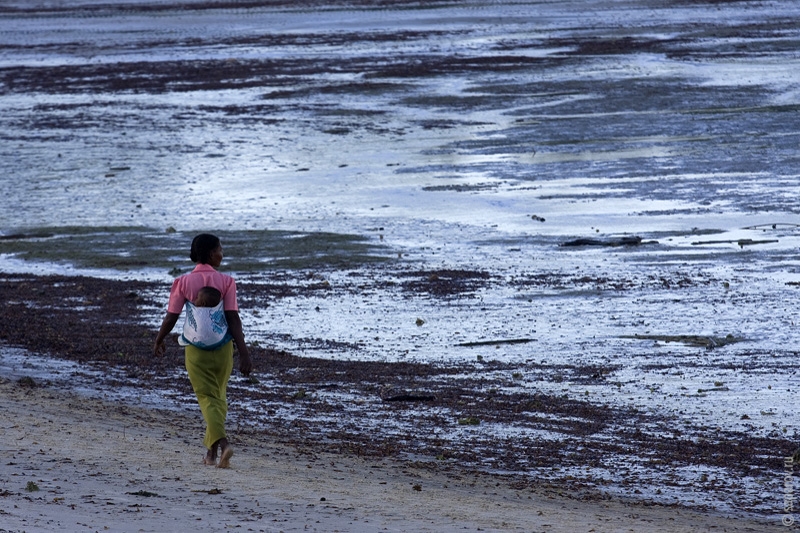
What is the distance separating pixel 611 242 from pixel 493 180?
17.3 ft

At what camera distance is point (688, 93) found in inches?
1229

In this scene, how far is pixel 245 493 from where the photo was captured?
7434mm

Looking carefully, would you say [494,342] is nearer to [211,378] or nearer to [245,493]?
[211,378]

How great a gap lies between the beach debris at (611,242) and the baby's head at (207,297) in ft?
31.6

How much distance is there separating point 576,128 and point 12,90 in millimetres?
18186

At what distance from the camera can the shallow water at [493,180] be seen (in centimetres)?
1262

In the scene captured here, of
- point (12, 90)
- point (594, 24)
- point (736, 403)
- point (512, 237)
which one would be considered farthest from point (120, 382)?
point (594, 24)

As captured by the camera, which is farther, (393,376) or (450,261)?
(450,261)

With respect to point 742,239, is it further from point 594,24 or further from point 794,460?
point 594,24

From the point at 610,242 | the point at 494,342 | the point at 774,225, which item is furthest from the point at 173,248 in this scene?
the point at 774,225

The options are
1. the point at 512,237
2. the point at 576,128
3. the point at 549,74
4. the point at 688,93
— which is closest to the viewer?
the point at 512,237

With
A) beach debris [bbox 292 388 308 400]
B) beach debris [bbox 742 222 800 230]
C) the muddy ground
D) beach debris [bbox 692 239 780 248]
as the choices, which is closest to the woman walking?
the muddy ground

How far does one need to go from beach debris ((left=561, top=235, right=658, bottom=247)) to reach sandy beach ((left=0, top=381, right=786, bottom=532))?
8.32 metres

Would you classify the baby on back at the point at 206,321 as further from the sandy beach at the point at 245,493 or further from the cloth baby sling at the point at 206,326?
the sandy beach at the point at 245,493
